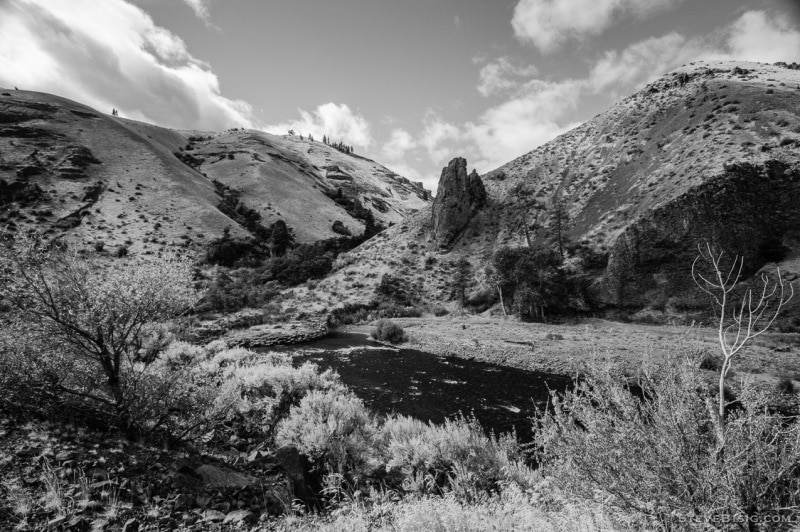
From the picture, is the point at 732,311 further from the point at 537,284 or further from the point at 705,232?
the point at 705,232

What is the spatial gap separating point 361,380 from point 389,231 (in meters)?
52.2

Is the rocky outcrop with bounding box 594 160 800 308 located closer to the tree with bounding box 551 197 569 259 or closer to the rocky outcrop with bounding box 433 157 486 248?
the tree with bounding box 551 197 569 259

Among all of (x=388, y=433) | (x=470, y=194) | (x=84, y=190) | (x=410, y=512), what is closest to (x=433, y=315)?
(x=470, y=194)

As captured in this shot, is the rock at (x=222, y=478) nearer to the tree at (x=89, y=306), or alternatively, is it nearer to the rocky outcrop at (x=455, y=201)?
the tree at (x=89, y=306)

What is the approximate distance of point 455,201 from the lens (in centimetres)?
6362

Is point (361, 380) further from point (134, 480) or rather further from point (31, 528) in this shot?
point (31, 528)

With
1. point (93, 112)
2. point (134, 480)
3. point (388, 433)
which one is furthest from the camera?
point (93, 112)

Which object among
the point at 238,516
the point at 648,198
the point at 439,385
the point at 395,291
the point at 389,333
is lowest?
the point at 439,385

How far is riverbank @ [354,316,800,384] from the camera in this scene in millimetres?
20344

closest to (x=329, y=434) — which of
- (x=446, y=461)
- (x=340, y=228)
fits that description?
(x=446, y=461)

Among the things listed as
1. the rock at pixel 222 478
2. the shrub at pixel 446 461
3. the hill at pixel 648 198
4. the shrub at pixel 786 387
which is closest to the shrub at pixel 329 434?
the shrub at pixel 446 461

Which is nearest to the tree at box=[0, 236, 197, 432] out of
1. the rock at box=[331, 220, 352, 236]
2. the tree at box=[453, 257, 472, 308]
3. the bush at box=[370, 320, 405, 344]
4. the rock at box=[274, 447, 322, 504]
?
the rock at box=[274, 447, 322, 504]

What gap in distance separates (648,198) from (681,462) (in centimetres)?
4838

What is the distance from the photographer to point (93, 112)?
94.6 metres
